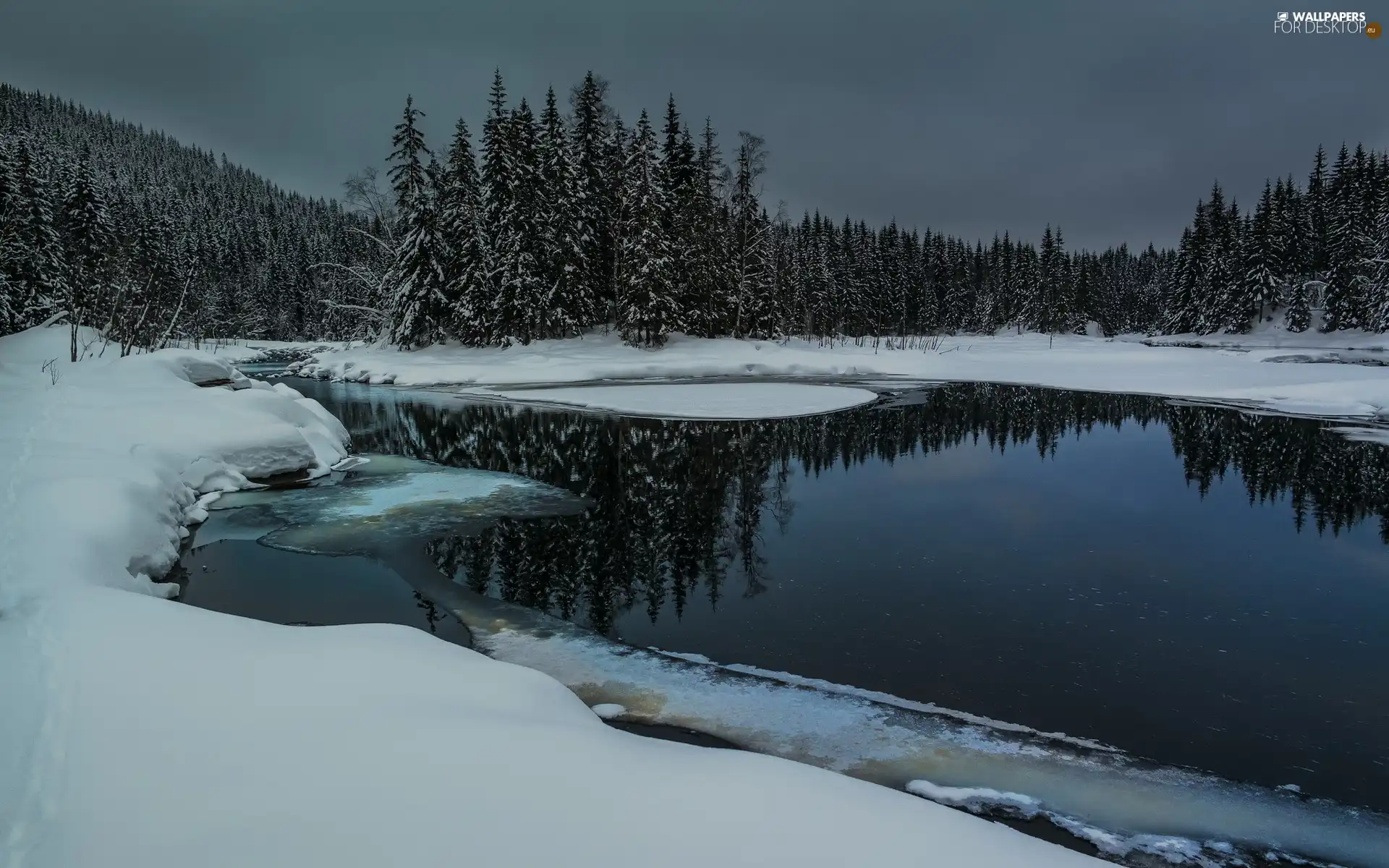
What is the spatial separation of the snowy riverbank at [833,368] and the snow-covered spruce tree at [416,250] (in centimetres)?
195

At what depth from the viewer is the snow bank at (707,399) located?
77.2ft

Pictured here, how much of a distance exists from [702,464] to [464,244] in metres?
30.1

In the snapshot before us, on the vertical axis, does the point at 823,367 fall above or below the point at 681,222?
below

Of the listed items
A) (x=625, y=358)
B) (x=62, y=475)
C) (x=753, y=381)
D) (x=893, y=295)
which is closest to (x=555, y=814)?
(x=62, y=475)

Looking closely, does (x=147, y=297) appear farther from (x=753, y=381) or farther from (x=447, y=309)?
(x=753, y=381)

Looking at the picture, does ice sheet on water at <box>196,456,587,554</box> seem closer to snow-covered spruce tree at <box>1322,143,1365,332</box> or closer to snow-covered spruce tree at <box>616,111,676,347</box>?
snow-covered spruce tree at <box>616,111,676,347</box>

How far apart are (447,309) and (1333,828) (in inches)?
1678

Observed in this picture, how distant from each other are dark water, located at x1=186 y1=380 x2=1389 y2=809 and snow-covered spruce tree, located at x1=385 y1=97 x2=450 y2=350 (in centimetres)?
2496

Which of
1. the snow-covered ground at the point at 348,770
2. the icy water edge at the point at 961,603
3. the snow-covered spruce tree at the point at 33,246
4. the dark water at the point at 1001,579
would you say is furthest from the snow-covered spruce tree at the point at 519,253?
the snow-covered ground at the point at 348,770

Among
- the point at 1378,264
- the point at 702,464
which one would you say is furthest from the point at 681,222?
the point at 1378,264

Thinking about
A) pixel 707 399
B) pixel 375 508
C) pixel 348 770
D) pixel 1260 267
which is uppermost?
pixel 1260 267

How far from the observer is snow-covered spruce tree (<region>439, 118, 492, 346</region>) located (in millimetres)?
40594

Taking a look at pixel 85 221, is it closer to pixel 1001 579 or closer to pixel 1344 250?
pixel 1001 579

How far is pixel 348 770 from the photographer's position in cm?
384
